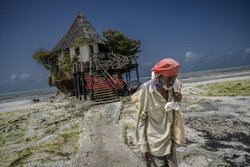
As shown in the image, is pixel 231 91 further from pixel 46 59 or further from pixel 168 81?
pixel 46 59

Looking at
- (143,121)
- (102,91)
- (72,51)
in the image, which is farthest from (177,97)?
A: (72,51)

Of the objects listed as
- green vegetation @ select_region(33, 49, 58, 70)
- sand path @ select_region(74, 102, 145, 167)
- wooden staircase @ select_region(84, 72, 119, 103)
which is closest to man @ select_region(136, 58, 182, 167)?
sand path @ select_region(74, 102, 145, 167)

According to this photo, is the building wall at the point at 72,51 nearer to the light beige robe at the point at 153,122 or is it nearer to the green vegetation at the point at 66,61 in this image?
the green vegetation at the point at 66,61

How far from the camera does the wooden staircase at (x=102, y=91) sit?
1170 centimetres

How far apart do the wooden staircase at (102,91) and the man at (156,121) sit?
Answer: 31.4 feet

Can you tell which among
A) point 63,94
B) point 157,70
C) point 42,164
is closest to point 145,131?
point 157,70

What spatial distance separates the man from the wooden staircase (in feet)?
31.4

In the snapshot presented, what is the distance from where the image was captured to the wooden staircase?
460 inches

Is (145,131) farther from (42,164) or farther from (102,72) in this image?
(102,72)

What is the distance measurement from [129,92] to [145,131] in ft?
41.9

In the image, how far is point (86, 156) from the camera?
351cm

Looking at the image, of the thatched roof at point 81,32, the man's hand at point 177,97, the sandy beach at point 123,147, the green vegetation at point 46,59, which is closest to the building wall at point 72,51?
the thatched roof at point 81,32

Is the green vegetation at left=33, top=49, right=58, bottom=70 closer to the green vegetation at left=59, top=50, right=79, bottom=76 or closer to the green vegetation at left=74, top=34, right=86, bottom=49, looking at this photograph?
the green vegetation at left=59, top=50, right=79, bottom=76

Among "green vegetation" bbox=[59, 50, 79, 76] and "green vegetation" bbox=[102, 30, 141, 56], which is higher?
"green vegetation" bbox=[102, 30, 141, 56]
